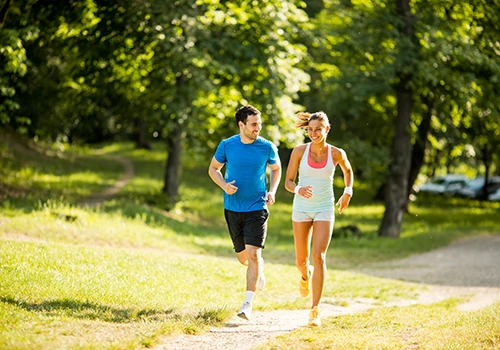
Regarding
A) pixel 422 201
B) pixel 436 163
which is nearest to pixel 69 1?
pixel 436 163

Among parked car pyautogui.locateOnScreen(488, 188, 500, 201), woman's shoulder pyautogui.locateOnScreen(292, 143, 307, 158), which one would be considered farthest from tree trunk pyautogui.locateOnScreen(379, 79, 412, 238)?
parked car pyautogui.locateOnScreen(488, 188, 500, 201)

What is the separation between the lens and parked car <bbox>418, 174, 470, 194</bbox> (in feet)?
167

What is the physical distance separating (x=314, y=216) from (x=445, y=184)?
4544 cm

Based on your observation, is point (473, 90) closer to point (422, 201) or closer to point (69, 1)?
point (69, 1)

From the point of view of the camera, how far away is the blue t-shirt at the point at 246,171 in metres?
8.85

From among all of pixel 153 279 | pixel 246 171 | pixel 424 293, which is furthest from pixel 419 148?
pixel 246 171

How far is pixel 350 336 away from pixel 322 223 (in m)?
1.39

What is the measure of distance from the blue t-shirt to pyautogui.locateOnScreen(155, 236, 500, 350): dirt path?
55.7 inches

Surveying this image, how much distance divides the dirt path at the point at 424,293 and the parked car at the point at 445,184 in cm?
2694

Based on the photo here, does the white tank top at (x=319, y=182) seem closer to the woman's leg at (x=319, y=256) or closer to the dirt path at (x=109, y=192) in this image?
the woman's leg at (x=319, y=256)

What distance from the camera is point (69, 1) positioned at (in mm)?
20078

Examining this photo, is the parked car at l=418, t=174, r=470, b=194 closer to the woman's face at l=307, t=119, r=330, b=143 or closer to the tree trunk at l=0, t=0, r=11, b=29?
the tree trunk at l=0, t=0, r=11, b=29

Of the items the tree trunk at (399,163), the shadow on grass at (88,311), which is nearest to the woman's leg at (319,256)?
the shadow on grass at (88,311)

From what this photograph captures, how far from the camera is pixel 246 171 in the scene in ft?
29.1
